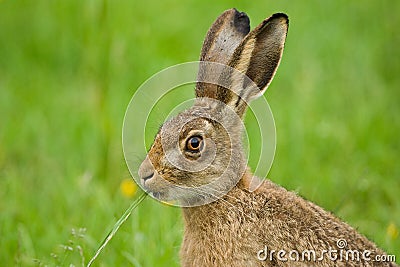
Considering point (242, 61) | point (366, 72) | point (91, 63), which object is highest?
point (366, 72)

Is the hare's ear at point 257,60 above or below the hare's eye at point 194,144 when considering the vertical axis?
above

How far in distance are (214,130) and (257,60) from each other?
45cm

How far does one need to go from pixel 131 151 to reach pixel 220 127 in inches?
28.0

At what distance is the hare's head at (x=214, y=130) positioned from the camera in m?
4.71

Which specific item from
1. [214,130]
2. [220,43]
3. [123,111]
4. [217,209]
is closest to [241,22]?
[220,43]

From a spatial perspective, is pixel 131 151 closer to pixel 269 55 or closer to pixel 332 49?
pixel 269 55

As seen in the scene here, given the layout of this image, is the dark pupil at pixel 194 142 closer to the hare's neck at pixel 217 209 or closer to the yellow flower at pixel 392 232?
the hare's neck at pixel 217 209

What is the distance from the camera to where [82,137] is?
305 inches

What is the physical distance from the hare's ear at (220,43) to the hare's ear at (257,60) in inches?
5.6

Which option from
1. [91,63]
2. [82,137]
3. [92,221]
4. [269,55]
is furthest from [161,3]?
[269,55]

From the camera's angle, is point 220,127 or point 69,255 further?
point 69,255

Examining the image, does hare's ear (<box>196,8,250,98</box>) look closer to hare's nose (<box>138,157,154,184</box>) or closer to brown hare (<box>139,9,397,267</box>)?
brown hare (<box>139,9,397,267</box>)

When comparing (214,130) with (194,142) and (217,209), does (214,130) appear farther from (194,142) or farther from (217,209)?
(217,209)

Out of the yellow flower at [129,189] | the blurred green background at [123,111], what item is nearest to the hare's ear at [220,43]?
the blurred green background at [123,111]
